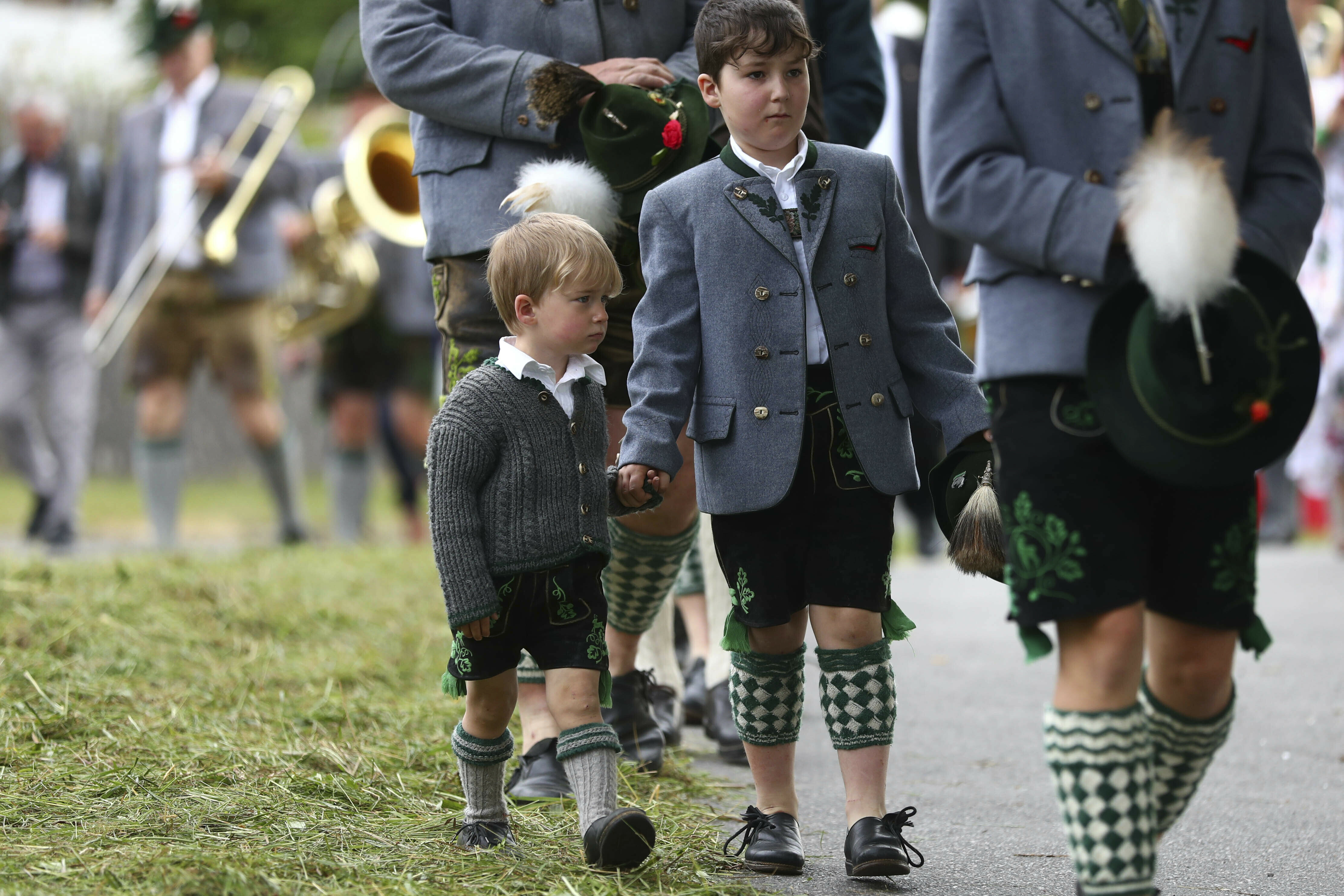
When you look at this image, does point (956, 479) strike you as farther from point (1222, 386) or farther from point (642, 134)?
point (642, 134)

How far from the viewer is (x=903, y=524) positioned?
651 inches

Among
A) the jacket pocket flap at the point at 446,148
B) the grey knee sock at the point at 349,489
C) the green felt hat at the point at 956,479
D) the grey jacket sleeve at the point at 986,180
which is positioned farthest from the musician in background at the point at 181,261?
the grey jacket sleeve at the point at 986,180

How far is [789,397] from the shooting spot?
10.3 feet

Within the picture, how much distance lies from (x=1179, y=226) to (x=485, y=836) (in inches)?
69.1

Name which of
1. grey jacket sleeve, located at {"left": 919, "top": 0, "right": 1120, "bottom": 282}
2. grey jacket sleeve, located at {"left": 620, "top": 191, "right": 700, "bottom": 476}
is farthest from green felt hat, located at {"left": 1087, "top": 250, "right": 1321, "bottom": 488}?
grey jacket sleeve, located at {"left": 620, "top": 191, "right": 700, "bottom": 476}

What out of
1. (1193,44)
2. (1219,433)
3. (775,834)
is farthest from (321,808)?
(1193,44)

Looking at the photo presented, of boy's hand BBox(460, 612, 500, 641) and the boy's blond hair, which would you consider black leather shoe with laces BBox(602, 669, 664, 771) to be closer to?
boy's hand BBox(460, 612, 500, 641)

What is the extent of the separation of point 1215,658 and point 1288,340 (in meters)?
0.53

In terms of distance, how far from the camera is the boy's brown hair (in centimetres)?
315

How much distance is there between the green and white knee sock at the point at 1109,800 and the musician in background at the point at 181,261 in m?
7.37

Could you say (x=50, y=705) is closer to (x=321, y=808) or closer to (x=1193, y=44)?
(x=321, y=808)

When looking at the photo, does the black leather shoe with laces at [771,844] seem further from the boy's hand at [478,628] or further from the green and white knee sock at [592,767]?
the boy's hand at [478,628]

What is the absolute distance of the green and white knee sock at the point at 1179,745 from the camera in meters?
2.66

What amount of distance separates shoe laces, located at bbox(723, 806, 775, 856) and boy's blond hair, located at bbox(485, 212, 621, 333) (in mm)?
1073
